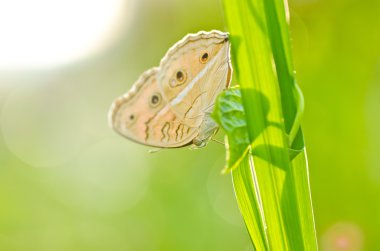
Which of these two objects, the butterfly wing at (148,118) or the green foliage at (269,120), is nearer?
the green foliage at (269,120)

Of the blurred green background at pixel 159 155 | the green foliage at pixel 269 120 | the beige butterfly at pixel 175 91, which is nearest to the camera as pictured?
the green foliage at pixel 269 120

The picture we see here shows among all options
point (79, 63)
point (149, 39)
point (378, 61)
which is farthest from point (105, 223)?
point (378, 61)

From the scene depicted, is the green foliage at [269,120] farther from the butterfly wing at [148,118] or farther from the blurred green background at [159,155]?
the blurred green background at [159,155]

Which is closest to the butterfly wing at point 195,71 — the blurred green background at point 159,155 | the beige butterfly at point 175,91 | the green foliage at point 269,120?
the beige butterfly at point 175,91

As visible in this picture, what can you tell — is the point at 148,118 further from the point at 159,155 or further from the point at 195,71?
the point at 159,155

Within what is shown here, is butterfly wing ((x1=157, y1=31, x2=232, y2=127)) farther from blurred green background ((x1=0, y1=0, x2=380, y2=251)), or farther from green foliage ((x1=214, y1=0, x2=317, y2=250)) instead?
blurred green background ((x1=0, y1=0, x2=380, y2=251))

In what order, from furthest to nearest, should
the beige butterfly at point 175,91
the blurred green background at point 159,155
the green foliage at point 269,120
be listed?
the blurred green background at point 159,155
the beige butterfly at point 175,91
the green foliage at point 269,120

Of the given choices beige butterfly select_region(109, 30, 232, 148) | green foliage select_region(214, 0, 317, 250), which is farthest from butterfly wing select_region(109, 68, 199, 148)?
green foliage select_region(214, 0, 317, 250)
